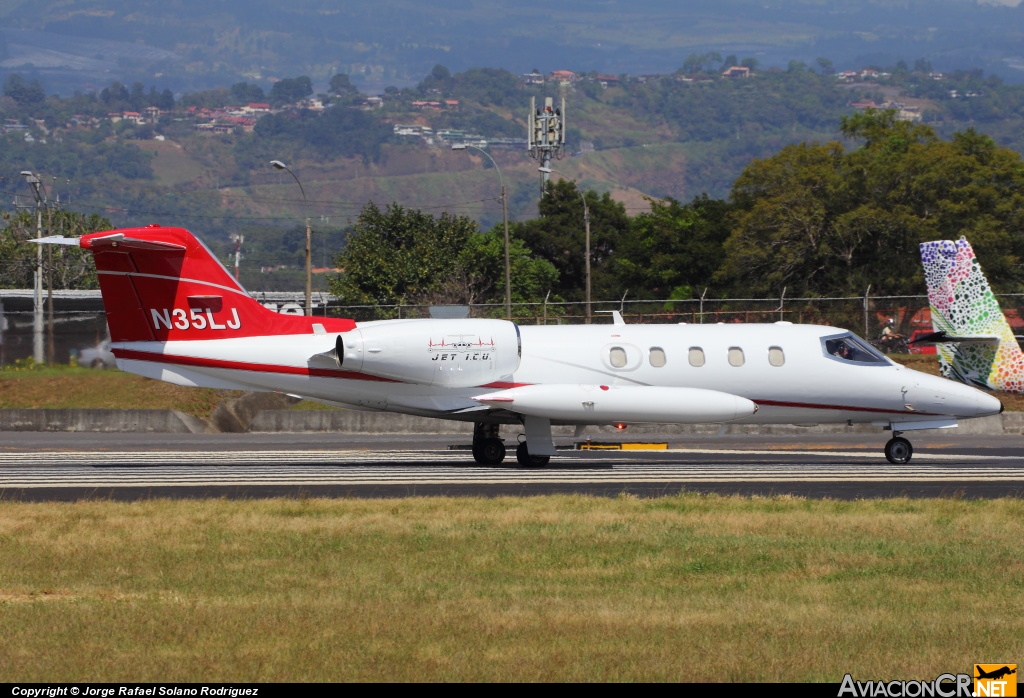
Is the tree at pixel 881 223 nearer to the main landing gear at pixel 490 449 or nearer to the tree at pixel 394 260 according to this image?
the tree at pixel 394 260

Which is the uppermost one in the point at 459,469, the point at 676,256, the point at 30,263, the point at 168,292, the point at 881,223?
the point at 881,223

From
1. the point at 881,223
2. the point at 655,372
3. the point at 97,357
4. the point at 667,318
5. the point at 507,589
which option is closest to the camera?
the point at 507,589

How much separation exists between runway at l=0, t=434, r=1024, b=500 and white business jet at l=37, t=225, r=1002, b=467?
1072mm

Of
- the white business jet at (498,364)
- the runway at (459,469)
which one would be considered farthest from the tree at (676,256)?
the white business jet at (498,364)

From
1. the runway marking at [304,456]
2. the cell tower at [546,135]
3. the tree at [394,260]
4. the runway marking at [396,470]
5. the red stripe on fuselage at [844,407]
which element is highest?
the cell tower at [546,135]

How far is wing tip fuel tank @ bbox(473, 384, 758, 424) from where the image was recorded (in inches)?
931

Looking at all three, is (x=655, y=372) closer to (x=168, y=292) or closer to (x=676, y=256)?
(x=168, y=292)

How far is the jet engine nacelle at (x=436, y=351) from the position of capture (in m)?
Result: 23.3

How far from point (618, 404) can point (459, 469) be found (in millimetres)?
3106

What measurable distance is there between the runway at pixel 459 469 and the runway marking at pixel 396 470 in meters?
0.02

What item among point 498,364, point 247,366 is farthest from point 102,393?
point 498,364

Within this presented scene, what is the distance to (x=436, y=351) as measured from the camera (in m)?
23.7

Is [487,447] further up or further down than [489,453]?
further up

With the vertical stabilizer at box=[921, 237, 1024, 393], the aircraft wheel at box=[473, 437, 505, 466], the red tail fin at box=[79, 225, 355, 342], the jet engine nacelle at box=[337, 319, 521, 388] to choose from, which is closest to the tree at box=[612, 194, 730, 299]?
the vertical stabilizer at box=[921, 237, 1024, 393]
